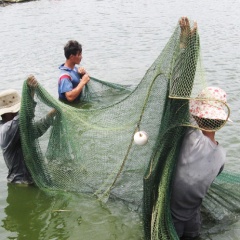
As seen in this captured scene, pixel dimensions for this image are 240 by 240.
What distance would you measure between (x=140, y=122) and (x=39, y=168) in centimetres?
170

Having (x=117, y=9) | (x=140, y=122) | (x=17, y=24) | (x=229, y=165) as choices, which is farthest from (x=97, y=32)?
(x=140, y=122)

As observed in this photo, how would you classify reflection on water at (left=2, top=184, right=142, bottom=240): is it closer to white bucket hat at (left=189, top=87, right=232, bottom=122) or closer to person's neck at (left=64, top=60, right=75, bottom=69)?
white bucket hat at (left=189, top=87, right=232, bottom=122)

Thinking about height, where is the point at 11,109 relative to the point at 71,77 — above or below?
above

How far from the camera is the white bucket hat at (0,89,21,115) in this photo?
4.66 metres

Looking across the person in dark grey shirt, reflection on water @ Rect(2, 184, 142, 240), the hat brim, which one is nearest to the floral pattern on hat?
reflection on water @ Rect(2, 184, 142, 240)

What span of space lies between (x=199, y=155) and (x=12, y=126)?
2.53m

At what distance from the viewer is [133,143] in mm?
4336

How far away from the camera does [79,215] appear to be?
16.0 feet

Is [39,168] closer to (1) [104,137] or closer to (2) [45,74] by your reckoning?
(1) [104,137]

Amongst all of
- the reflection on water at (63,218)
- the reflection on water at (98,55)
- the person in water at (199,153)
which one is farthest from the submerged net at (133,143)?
the reflection on water at (98,55)

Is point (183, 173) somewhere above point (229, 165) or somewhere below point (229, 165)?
above

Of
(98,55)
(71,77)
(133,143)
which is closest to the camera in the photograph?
(133,143)

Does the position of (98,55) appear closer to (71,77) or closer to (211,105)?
(71,77)

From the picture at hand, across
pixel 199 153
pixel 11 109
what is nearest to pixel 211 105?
pixel 199 153
